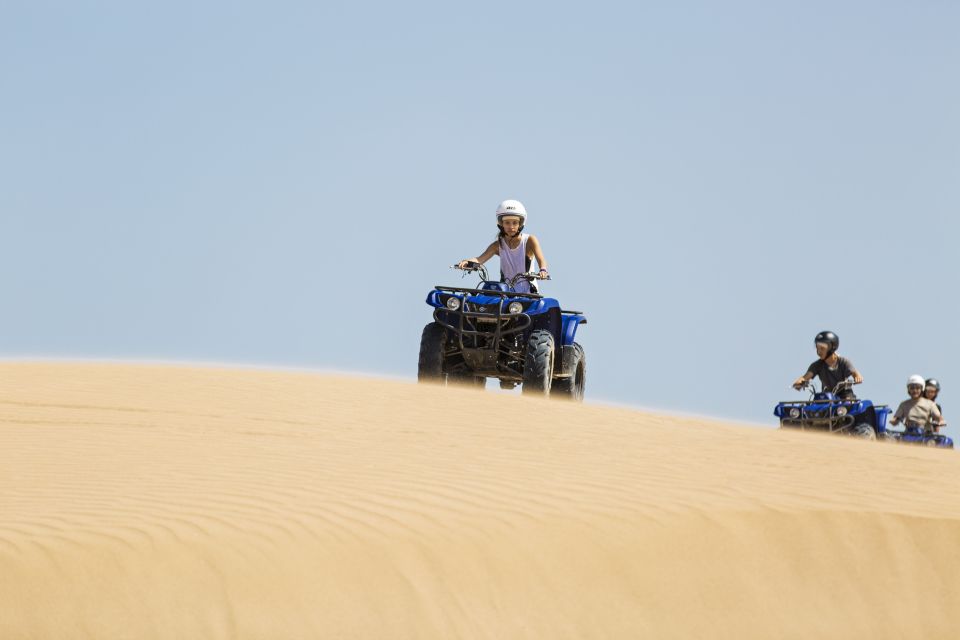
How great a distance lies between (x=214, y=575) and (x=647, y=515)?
88.1 inches

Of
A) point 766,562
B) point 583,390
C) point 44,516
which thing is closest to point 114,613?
point 44,516

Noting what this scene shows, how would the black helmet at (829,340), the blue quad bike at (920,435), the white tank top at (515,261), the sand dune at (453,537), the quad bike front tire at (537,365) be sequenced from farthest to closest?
1. the blue quad bike at (920,435)
2. the black helmet at (829,340)
3. the white tank top at (515,261)
4. the quad bike front tire at (537,365)
5. the sand dune at (453,537)

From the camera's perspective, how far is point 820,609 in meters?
6.41

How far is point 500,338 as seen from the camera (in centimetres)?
1197

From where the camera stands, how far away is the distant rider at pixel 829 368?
14.9 metres

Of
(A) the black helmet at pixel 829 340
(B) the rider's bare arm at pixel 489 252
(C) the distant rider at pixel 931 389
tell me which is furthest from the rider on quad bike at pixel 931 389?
(B) the rider's bare arm at pixel 489 252

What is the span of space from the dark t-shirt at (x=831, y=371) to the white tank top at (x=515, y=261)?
447 centimetres

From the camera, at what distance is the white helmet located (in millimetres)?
12168

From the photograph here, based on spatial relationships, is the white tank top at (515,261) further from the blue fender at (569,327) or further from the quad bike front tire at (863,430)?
the quad bike front tire at (863,430)

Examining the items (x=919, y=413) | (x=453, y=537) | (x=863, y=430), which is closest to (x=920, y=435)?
(x=919, y=413)

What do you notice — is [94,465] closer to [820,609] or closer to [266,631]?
[266,631]

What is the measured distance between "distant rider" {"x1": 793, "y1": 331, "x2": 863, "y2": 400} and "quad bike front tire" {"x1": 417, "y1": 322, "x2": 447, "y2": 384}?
4726mm

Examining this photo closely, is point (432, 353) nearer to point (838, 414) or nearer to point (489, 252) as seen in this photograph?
point (489, 252)

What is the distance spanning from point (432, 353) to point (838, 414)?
5552 mm
